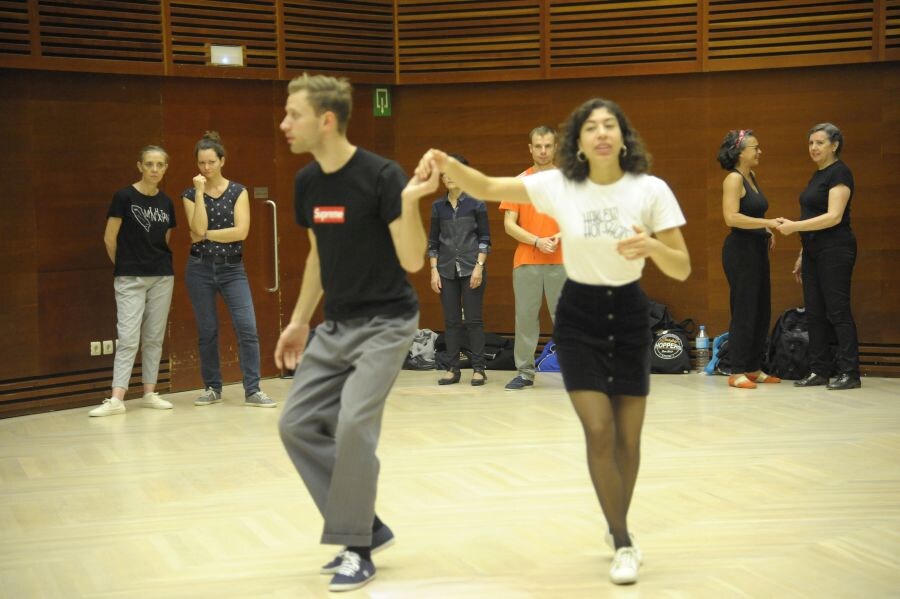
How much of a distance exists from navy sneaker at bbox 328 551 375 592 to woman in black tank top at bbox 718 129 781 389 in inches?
181

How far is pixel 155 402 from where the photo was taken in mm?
7613

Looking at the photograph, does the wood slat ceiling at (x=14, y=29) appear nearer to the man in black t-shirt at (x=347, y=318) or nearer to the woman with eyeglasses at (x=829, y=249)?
the man in black t-shirt at (x=347, y=318)

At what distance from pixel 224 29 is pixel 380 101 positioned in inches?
59.1

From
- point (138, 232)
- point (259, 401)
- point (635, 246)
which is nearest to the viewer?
point (635, 246)

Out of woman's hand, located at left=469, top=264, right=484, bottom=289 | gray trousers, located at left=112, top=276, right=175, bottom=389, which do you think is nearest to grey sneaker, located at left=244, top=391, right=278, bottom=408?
gray trousers, located at left=112, top=276, right=175, bottom=389

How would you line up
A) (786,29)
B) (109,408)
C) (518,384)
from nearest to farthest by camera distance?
(109,408) < (518,384) < (786,29)

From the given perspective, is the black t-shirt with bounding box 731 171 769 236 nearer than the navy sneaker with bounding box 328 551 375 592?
No

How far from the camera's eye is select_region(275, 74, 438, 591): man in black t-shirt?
376 cm

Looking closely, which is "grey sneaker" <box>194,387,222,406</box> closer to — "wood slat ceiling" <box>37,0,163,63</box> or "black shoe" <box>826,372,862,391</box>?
"wood slat ceiling" <box>37,0,163,63</box>

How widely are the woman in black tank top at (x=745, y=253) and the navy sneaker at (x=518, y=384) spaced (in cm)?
144

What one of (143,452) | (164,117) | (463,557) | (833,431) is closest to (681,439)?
(833,431)

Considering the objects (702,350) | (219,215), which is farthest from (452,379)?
(219,215)

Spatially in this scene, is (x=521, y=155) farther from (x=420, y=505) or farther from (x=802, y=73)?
(x=420, y=505)

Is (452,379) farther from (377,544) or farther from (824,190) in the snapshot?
(377,544)
